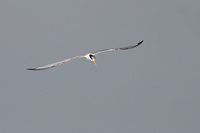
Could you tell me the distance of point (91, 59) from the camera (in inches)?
2451
